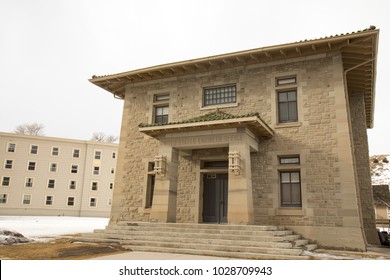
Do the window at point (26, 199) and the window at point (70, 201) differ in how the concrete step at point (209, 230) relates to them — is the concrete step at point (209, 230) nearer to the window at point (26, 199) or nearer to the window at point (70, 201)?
the window at point (70, 201)

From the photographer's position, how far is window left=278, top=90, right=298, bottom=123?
1425cm

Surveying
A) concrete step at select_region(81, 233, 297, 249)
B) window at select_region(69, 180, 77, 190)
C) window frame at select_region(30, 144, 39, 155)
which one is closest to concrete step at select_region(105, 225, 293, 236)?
concrete step at select_region(81, 233, 297, 249)

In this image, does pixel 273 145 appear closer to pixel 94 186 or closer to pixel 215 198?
pixel 215 198

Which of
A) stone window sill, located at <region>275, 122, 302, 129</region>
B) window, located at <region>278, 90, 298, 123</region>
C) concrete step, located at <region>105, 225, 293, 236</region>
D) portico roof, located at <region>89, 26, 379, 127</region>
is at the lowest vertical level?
concrete step, located at <region>105, 225, 293, 236</region>

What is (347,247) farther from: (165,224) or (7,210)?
(7,210)

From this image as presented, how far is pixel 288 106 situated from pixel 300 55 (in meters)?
2.29

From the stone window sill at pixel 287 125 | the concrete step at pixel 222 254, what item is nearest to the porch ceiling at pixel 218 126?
the stone window sill at pixel 287 125

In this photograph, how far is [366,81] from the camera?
15812mm

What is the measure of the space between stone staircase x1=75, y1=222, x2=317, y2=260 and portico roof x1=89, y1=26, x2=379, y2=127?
24.7 feet

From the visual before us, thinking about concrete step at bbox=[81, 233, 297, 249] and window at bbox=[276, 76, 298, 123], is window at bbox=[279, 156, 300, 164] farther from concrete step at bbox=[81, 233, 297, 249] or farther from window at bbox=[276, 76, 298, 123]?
concrete step at bbox=[81, 233, 297, 249]

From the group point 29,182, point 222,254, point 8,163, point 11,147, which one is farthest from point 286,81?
point 8,163

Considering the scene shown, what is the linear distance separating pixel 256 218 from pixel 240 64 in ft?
23.6

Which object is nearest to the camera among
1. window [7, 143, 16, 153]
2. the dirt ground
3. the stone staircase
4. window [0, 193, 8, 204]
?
the dirt ground

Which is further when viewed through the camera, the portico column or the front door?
the front door
